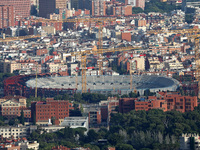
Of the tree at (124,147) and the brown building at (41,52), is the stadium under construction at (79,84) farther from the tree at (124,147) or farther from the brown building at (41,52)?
the tree at (124,147)

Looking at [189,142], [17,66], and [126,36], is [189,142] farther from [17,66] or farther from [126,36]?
[126,36]

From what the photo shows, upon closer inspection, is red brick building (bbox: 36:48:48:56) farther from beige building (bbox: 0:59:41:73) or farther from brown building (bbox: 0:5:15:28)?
brown building (bbox: 0:5:15:28)

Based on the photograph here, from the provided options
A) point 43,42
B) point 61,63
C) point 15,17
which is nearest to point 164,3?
point 15,17

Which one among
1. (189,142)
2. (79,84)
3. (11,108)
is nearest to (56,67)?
(79,84)

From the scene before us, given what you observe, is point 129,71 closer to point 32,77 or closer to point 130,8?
point 32,77

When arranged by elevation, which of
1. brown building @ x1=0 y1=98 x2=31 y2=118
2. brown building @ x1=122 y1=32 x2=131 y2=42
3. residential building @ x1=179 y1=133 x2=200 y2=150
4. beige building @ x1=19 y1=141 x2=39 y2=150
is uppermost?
residential building @ x1=179 y1=133 x2=200 y2=150

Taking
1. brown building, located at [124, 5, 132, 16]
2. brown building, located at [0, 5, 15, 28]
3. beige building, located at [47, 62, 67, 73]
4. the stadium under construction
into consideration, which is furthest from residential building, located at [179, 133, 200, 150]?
brown building, located at [124, 5, 132, 16]

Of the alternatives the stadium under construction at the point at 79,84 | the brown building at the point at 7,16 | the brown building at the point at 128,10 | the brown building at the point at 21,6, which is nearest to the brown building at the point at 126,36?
the brown building at the point at 7,16
